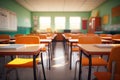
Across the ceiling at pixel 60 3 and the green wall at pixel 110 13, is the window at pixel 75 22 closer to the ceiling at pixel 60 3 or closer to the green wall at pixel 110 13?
the ceiling at pixel 60 3

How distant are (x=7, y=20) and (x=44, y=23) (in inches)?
220

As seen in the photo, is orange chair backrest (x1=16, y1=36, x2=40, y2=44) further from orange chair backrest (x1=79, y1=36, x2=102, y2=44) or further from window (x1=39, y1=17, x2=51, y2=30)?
window (x1=39, y1=17, x2=51, y2=30)

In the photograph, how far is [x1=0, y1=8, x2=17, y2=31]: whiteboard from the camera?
629 centimetres

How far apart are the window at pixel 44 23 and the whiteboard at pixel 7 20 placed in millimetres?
4480

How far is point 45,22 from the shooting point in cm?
1230

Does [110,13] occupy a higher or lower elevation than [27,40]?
higher

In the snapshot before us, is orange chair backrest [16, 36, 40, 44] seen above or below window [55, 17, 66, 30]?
below

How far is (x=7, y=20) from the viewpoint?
6906mm

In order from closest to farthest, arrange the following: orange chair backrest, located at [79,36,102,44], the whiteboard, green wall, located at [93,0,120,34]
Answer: orange chair backrest, located at [79,36,102,44], the whiteboard, green wall, located at [93,0,120,34]

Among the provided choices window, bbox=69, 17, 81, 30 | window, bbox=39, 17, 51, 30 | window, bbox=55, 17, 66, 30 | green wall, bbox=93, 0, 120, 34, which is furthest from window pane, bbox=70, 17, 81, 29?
green wall, bbox=93, 0, 120, 34

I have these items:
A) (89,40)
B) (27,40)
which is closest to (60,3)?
(89,40)

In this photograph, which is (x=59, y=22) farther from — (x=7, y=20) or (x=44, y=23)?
(x=7, y=20)

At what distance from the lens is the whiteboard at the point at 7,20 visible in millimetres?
6293

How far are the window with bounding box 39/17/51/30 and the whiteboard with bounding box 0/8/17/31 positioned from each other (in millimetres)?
4480
